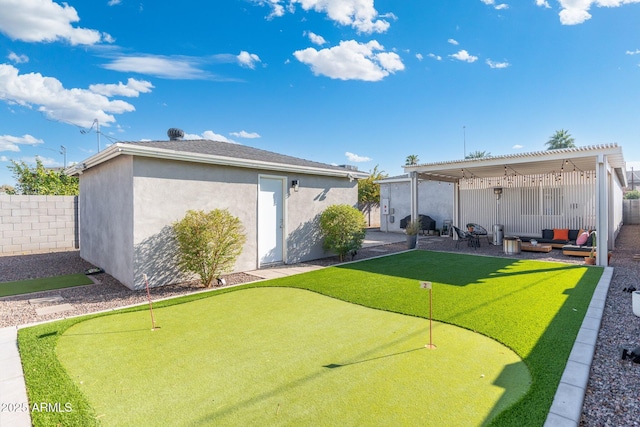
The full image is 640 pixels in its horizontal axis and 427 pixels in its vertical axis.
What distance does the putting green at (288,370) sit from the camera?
2.61m

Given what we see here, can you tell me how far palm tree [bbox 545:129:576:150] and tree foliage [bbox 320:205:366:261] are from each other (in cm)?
4164

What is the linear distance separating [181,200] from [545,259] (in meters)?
11.3

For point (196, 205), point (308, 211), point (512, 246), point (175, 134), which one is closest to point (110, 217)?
point (196, 205)

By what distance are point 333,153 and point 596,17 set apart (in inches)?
706

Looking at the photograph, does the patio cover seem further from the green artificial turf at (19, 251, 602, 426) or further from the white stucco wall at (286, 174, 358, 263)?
the white stucco wall at (286, 174, 358, 263)

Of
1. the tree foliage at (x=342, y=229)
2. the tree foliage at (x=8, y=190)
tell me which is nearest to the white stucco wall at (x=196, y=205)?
the tree foliage at (x=342, y=229)

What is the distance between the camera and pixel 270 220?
935cm

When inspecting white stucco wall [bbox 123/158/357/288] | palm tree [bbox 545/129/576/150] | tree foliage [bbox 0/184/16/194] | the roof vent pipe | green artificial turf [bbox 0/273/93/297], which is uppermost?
palm tree [bbox 545/129/576/150]

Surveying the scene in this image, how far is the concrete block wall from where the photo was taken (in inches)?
453

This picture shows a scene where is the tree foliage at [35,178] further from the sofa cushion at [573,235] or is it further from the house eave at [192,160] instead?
the sofa cushion at [573,235]

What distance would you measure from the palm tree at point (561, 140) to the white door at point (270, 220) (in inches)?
1716

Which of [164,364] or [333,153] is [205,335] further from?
[333,153]

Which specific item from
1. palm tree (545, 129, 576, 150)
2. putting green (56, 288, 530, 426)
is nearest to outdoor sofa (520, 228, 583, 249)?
putting green (56, 288, 530, 426)

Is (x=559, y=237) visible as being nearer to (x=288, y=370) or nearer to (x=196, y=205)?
(x=196, y=205)
